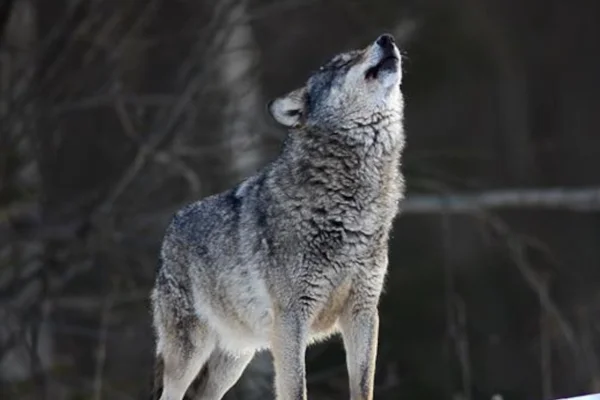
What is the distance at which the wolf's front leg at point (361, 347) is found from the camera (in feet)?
19.5

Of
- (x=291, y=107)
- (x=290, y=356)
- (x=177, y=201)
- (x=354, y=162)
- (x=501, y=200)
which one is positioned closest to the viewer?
(x=290, y=356)

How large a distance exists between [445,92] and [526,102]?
37.3 inches

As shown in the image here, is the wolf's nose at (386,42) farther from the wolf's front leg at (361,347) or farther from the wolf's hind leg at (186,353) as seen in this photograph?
the wolf's hind leg at (186,353)

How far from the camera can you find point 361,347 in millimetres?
5945

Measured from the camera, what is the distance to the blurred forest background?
10414 mm

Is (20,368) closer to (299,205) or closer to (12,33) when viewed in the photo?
(12,33)

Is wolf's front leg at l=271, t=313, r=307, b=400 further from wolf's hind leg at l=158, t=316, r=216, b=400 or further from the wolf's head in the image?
the wolf's head

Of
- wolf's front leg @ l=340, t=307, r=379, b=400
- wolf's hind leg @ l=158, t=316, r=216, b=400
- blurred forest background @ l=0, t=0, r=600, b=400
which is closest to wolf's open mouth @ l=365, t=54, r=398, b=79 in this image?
wolf's front leg @ l=340, t=307, r=379, b=400

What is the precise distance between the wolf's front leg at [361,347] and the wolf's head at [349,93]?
2.30ft

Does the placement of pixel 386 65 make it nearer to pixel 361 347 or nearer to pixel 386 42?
pixel 386 42

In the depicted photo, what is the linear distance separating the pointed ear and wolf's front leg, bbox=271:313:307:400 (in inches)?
30.5

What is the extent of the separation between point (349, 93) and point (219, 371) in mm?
1258

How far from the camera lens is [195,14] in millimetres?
11477

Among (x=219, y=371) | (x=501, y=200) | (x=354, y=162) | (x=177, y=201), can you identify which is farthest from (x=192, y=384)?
(x=501, y=200)
